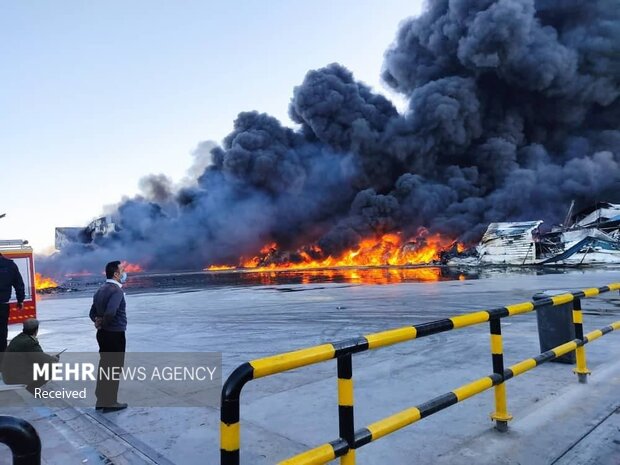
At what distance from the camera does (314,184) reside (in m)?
50.6

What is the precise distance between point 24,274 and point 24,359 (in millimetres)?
3171

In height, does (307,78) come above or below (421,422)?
above

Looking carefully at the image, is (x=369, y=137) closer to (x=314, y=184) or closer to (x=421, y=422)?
(x=314, y=184)

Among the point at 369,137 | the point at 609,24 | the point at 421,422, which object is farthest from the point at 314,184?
the point at 421,422

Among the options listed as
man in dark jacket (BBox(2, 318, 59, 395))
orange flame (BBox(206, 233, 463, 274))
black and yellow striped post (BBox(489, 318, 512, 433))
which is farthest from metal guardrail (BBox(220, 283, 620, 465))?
orange flame (BBox(206, 233, 463, 274))

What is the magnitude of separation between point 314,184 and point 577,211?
83.5 ft

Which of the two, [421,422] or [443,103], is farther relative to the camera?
[443,103]

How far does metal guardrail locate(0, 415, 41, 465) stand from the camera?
3.91 feet

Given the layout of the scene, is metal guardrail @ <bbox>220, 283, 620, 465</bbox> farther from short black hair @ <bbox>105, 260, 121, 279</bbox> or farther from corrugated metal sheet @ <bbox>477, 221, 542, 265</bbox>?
corrugated metal sheet @ <bbox>477, 221, 542, 265</bbox>

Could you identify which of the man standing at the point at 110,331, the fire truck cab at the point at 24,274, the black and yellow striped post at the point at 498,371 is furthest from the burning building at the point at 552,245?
the man standing at the point at 110,331

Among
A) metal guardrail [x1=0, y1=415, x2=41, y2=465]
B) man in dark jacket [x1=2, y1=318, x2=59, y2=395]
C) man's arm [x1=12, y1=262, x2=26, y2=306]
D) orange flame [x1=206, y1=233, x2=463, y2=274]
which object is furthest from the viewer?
orange flame [x1=206, y1=233, x2=463, y2=274]

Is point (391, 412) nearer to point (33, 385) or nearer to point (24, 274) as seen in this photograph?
point (33, 385)

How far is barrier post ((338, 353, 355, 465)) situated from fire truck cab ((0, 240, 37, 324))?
6.70 metres

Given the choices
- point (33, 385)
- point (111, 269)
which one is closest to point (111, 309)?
point (111, 269)
